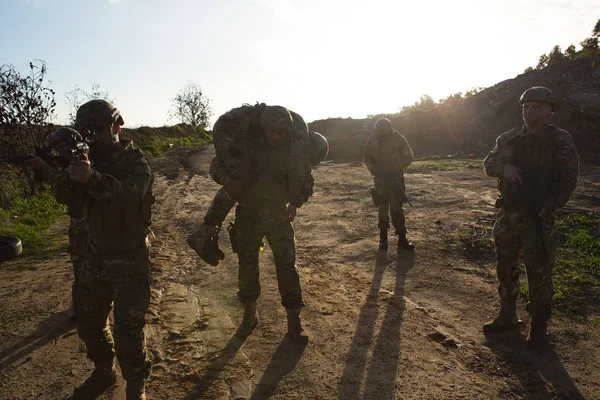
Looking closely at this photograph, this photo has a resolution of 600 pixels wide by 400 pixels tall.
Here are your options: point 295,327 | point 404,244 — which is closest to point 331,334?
point 295,327

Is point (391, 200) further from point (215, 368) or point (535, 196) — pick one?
point (215, 368)

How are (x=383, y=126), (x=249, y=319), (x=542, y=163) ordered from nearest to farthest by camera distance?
(x=542, y=163)
(x=249, y=319)
(x=383, y=126)

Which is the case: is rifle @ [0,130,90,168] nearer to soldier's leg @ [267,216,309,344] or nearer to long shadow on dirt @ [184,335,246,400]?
soldier's leg @ [267,216,309,344]

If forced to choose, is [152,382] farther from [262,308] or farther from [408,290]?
[408,290]

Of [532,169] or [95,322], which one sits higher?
[532,169]

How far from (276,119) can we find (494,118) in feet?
75.0

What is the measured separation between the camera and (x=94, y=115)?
9.17 feet

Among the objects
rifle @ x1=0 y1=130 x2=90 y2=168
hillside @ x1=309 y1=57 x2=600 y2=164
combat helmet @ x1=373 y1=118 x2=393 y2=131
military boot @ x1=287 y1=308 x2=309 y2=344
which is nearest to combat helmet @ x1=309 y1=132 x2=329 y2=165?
military boot @ x1=287 y1=308 x2=309 y2=344

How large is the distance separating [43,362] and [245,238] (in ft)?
7.11

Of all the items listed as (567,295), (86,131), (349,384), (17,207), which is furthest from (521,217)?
(17,207)

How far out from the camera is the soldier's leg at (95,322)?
2896mm

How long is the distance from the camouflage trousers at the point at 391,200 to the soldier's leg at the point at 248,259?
133 inches

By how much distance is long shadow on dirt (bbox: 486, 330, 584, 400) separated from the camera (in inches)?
130

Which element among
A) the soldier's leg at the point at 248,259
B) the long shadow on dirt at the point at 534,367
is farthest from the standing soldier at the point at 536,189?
the soldier's leg at the point at 248,259
